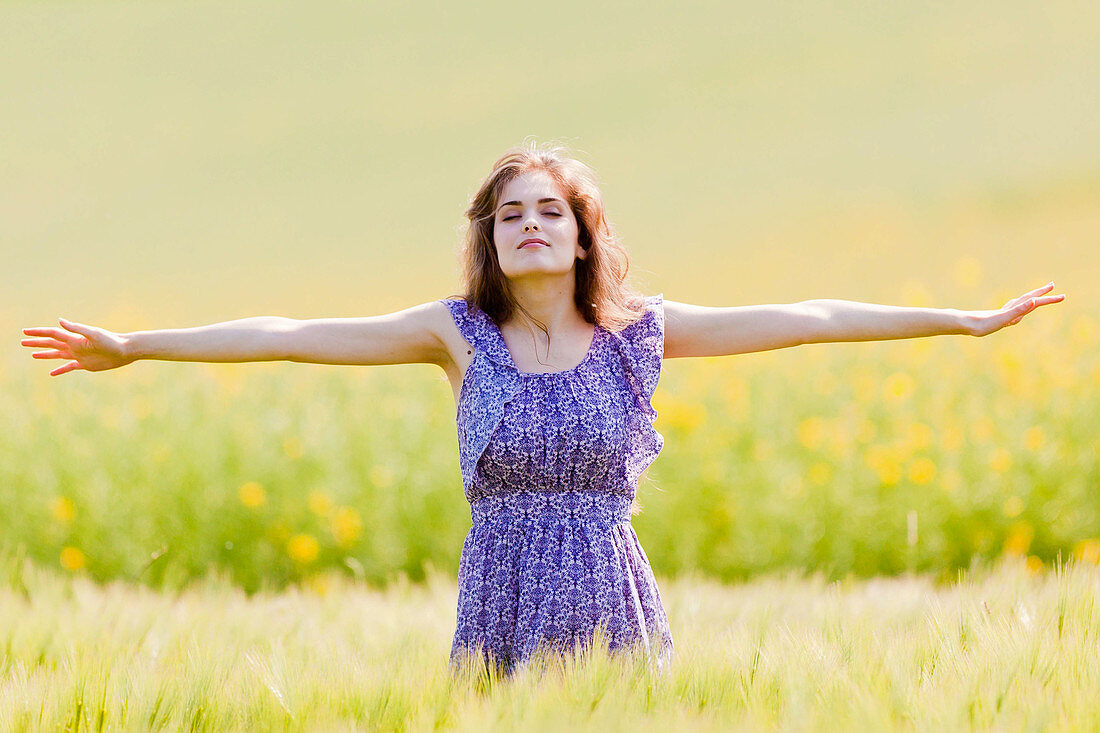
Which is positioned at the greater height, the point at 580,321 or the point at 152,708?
the point at 580,321

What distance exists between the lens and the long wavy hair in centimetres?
296

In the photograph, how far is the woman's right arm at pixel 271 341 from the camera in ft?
8.91

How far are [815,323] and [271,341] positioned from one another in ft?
4.33

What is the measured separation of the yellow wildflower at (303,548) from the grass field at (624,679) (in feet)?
4.87

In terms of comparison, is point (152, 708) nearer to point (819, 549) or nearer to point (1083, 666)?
point (1083, 666)

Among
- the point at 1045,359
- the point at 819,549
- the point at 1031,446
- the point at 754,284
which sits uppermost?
the point at 754,284

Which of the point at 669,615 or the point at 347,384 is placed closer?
the point at 669,615

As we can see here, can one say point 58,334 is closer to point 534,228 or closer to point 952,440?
point 534,228

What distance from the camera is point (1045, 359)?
255 inches

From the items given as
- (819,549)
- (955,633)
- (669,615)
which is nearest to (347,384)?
(819,549)

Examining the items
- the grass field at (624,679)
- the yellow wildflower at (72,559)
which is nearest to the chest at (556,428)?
the grass field at (624,679)

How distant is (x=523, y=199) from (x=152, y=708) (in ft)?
4.64

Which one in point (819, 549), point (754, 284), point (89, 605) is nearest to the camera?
point (89, 605)

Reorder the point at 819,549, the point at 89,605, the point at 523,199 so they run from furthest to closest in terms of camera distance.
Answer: the point at 819,549, the point at 89,605, the point at 523,199
